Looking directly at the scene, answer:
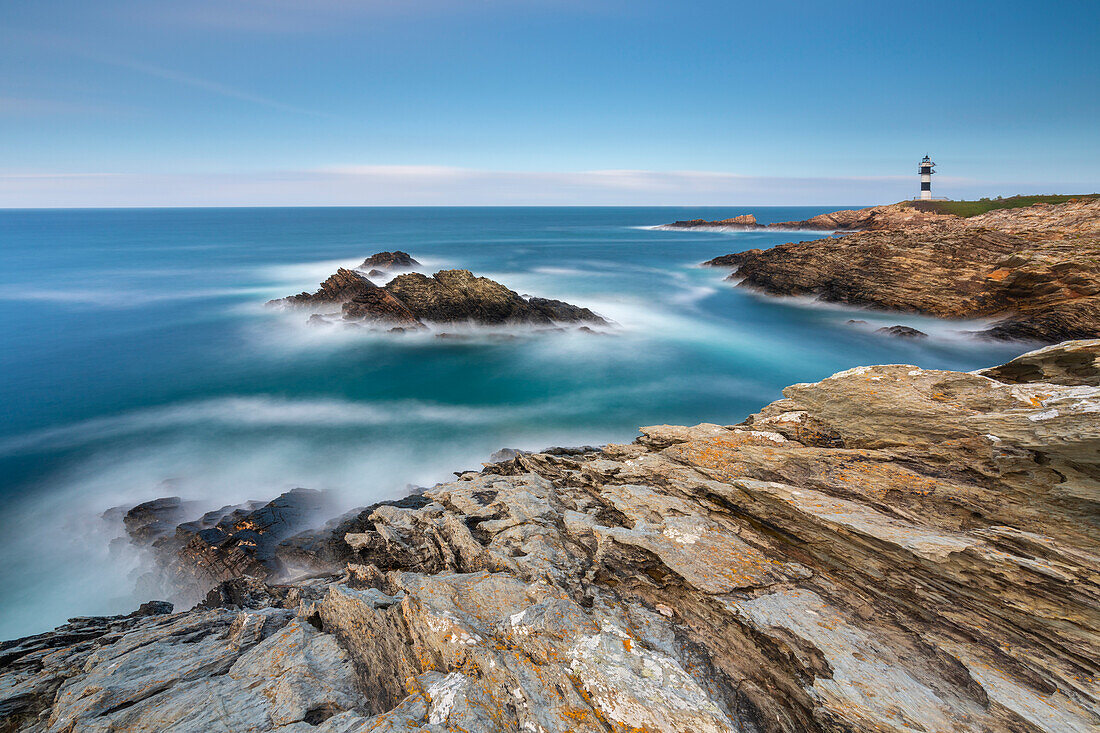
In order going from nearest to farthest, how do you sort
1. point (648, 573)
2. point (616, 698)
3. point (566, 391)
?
point (616, 698) < point (648, 573) < point (566, 391)

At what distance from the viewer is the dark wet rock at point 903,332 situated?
89.0ft

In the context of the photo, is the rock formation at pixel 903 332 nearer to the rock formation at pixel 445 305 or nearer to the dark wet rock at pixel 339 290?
the rock formation at pixel 445 305

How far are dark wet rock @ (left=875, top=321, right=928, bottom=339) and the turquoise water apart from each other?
848mm

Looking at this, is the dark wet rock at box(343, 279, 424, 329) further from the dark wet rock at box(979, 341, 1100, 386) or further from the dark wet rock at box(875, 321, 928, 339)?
the dark wet rock at box(875, 321, 928, 339)

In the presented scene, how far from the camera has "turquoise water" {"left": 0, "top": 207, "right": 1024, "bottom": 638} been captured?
41.7ft

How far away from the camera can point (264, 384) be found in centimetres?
2125

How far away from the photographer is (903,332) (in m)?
27.6

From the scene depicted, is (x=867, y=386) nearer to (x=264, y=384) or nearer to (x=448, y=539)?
(x=448, y=539)

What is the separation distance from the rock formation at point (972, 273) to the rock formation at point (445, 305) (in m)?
20.9

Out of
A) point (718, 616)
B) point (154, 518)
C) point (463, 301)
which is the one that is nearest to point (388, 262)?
point (463, 301)

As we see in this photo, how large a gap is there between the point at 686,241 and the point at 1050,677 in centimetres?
9537

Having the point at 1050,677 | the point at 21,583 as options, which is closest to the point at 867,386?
the point at 1050,677

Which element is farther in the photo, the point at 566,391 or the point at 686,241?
the point at 686,241

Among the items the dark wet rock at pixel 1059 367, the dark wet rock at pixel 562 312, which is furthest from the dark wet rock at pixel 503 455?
the dark wet rock at pixel 562 312
